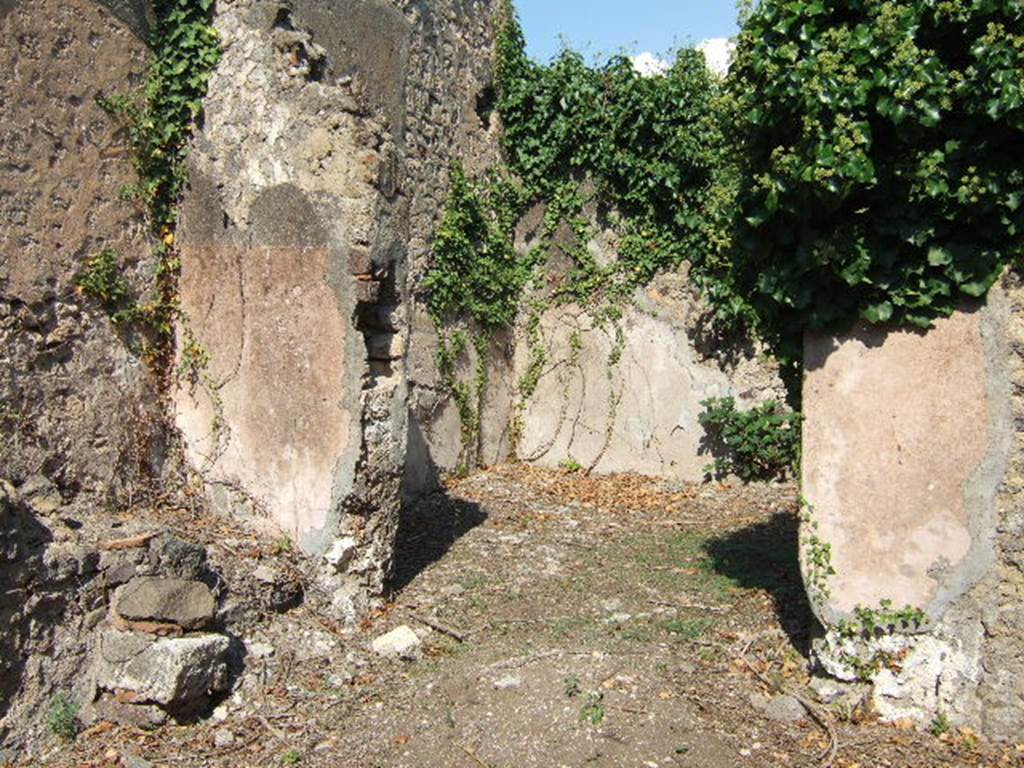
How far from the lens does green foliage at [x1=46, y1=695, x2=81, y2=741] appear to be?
15.0 feet

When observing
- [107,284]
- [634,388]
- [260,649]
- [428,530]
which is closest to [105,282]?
[107,284]

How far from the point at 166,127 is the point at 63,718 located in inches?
133

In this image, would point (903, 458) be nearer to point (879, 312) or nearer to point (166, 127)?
point (879, 312)

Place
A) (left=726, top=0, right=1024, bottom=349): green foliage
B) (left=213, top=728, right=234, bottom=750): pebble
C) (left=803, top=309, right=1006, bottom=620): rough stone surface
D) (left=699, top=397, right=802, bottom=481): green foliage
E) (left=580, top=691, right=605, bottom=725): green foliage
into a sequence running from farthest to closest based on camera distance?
(left=699, top=397, right=802, bottom=481): green foliage, (left=213, top=728, right=234, bottom=750): pebble, (left=580, top=691, right=605, bottom=725): green foliage, (left=803, top=309, right=1006, bottom=620): rough stone surface, (left=726, top=0, right=1024, bottom=349): green foliage

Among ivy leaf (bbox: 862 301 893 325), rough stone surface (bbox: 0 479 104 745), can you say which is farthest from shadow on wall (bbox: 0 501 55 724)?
ivy leaf (bbox: 862 301 893 325)

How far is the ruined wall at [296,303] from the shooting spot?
228 inches

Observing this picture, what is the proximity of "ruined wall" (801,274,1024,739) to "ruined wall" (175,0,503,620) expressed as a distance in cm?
241

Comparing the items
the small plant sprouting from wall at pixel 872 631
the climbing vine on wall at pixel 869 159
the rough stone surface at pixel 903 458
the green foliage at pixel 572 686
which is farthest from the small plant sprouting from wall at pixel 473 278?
the small plant sprouting from wall at pixel 872 631

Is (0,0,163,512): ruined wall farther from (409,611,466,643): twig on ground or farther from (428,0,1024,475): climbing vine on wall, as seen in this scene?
(428,0,1024,475): climbing vine on wall

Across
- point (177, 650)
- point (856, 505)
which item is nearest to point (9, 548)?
point (177, 650)

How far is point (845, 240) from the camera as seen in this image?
448 centimetres

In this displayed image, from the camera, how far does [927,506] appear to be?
177 inches

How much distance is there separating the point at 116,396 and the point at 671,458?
5326 millimetres

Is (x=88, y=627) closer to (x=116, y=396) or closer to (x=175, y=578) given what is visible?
(x=175, y=578)
